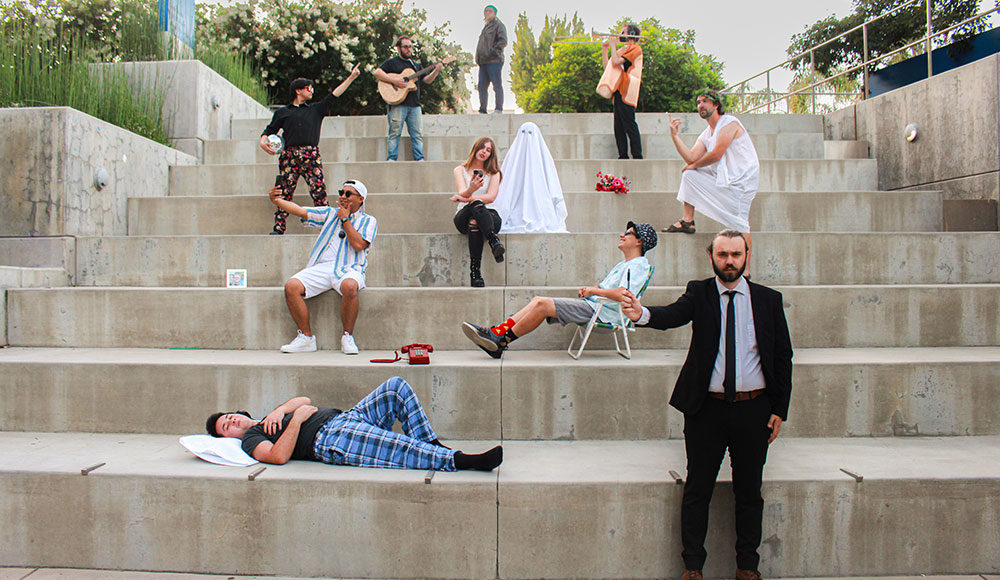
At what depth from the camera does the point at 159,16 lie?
943cm

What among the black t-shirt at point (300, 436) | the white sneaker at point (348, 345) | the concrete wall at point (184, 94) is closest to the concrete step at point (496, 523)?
the black t-shirt at point (300, 436)

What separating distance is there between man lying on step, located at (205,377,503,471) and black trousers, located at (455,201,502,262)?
2.18 metres

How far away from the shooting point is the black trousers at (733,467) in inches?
129

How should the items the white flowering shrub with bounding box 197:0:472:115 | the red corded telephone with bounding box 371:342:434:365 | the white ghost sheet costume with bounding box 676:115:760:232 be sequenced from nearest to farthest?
the red corded telephone with bounding box 371:342:434:365, the white ghost sheet costume with bounding box 676:115:760:232, the white flowering shrub with bounding box 197:0:472:115

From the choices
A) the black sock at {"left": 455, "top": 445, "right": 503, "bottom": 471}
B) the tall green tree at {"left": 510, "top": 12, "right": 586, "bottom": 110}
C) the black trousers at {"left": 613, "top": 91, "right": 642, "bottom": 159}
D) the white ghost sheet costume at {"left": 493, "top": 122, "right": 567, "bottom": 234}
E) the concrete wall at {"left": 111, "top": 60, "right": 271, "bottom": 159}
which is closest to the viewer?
the black sock at {"left": 455, "top": 445, "right": 503, "bottom": 471}

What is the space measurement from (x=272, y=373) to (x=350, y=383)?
1.80 ft

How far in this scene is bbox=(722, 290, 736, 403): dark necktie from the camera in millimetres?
3248

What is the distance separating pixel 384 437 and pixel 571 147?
6.41m

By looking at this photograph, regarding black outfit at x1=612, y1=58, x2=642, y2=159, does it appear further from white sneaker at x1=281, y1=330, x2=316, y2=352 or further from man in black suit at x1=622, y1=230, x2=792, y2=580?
man in black suit at x1=622, y1=230, x2=792, y2=580

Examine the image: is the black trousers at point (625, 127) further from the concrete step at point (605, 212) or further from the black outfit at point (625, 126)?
the concrete step at point (605, 212)

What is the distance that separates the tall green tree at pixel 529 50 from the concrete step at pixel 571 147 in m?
47.5

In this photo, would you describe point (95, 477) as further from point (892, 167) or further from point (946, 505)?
point (892, 167)

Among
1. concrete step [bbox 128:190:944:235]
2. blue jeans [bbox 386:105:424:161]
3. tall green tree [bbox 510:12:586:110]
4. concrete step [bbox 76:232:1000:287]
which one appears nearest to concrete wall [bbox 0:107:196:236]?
concrete step [bbox 76:232:1000:287]

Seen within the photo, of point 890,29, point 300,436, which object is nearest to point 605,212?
point 300,436
